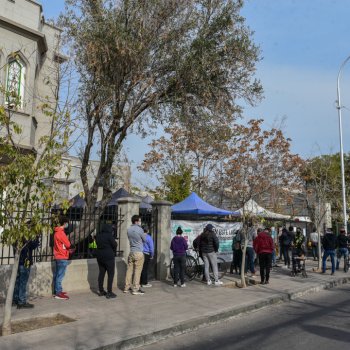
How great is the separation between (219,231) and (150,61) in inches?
252

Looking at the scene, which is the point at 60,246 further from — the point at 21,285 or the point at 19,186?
the point at 19,186

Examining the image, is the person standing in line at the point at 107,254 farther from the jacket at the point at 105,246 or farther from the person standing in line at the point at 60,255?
the person standing in line at the point at 60,255

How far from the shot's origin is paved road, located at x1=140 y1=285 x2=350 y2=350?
21.5ft

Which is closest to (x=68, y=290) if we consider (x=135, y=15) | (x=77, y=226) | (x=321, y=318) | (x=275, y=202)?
(x=77, y=226)

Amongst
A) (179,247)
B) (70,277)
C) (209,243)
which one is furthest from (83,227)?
(209,243)

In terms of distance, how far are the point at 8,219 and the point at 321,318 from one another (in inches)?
246

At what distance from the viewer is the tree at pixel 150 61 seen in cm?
1255

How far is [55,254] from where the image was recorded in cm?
934

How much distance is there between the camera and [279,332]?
739cm

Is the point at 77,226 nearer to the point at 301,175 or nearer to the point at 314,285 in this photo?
the point at 314,285

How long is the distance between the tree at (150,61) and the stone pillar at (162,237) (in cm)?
200

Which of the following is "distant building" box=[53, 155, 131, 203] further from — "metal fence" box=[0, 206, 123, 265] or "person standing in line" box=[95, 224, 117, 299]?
"person standing in line" box=[95, 224, 117, 299]

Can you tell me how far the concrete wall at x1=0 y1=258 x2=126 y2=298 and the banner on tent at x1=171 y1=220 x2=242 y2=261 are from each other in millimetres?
2776

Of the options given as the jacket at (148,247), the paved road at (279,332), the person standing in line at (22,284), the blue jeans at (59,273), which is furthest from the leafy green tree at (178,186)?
the person standing in line at (22,284)
